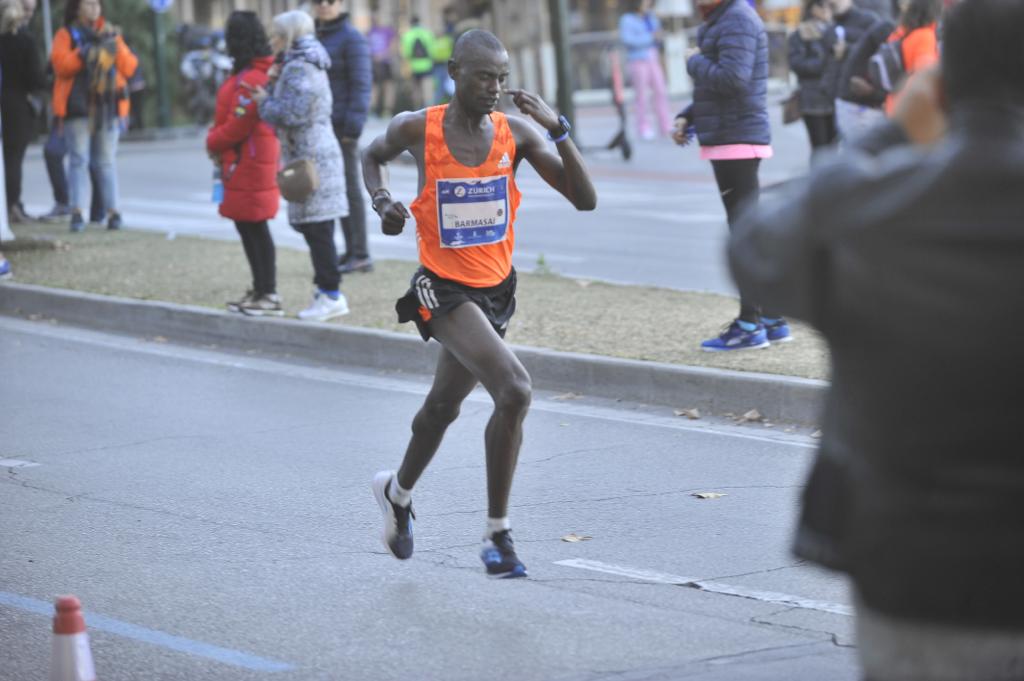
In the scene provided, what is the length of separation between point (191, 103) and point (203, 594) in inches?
1109

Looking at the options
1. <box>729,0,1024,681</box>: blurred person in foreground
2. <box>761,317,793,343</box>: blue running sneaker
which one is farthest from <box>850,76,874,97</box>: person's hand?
<box>729,0,1024,681</box>: blurred person in foreground

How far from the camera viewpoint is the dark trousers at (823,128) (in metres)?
14.9

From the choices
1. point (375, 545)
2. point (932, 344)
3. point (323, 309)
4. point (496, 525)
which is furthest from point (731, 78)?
point (932, 344)

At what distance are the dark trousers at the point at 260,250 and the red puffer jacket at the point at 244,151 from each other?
89mm

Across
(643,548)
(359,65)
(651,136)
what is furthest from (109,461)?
(651,136)

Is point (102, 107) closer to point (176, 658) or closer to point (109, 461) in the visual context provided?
point (109, 461)

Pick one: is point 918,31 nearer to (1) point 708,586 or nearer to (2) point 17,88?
(1) point 708,586

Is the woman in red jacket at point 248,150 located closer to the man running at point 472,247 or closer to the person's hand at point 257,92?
the person's hand at point 257,92

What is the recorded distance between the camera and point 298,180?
36.6ft

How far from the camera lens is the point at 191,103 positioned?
33.2 metres

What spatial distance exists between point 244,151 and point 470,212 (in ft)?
18.9

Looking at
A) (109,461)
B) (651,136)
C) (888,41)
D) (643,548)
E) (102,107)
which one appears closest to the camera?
(643,548)

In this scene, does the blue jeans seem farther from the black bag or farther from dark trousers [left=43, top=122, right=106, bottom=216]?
the black bag

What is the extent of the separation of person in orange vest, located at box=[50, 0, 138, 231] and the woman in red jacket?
4.83 m
